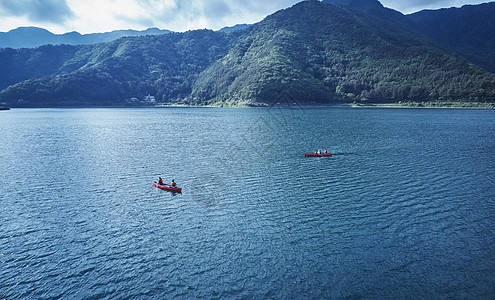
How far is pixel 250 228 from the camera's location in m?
28.3

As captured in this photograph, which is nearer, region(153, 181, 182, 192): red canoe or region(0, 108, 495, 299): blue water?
region(0, 108, 495, 299): blue water

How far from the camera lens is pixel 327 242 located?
83.9 ft

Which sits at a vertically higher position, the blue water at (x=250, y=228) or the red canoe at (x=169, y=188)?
the red canoe at (x=169, y=188)

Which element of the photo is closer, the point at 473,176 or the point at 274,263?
the point at 274,263

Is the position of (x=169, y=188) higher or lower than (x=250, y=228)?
higher

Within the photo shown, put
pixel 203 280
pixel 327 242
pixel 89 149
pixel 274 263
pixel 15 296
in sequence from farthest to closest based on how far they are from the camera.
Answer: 1. pixel 89 149
2. pixel 327 242
3. pixel 274 263
4. pixel 203 280
5. pixel 15 296

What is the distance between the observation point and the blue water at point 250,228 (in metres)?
20.0

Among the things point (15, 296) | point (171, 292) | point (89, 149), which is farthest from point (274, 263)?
point (89, 149)

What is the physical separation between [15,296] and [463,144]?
300 feet

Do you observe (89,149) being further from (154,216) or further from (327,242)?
(327,242)

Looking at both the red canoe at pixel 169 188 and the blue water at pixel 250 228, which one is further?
the red canoe at pixel 169 188

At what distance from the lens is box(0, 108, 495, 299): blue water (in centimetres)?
2002

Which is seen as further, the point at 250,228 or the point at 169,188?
the point at 169,188

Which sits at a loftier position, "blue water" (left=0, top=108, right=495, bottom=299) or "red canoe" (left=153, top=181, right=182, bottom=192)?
"red canoe" (left=153, top=181, right=182, bottom=192)
